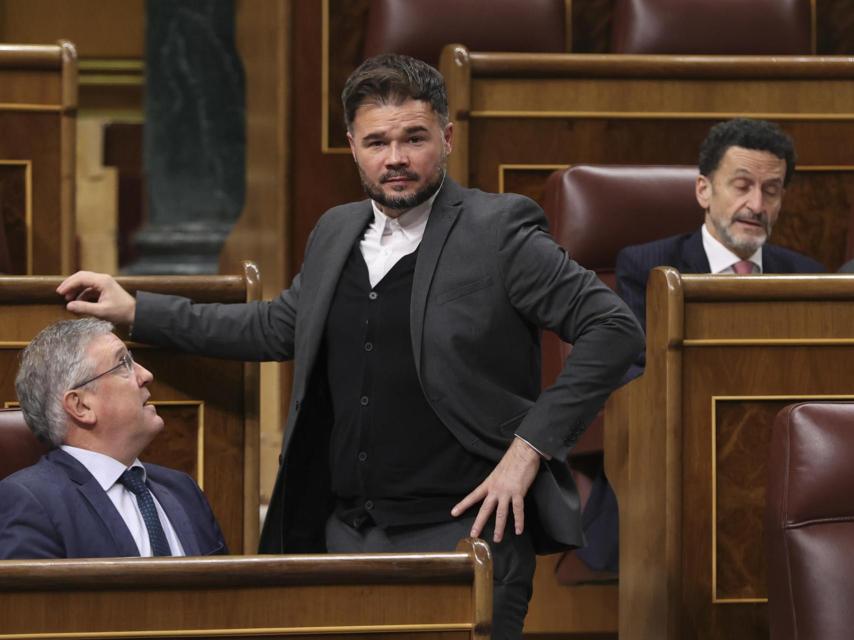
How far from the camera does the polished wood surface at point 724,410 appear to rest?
0.71 m

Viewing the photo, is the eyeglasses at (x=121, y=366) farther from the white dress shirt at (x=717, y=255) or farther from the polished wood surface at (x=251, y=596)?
the white dress shirt at (x=717, y=255)

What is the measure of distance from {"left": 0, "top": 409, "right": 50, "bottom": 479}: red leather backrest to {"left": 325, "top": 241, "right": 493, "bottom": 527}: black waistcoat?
122 mm

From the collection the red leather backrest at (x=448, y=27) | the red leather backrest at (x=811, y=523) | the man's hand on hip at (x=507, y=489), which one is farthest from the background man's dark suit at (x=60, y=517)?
the red leather backrest at (x=448, y=27)

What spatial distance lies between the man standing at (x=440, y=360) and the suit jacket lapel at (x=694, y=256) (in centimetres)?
25

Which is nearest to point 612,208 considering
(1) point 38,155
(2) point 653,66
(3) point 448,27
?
(2) point 653,66

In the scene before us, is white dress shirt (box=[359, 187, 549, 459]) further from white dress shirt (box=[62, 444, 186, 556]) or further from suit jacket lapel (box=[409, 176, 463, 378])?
white dress shirt (box=[62, 444, 186, 556])

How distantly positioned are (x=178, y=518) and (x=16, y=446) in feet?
0.24

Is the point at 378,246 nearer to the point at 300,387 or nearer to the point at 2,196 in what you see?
the point at 300,387

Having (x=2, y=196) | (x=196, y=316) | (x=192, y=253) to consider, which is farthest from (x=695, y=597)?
(x=192, y=253)

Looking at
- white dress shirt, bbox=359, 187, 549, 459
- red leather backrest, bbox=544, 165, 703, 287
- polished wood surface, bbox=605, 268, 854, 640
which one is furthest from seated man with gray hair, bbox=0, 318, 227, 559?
red leather backrest, bbox=544, 165, 703, 287

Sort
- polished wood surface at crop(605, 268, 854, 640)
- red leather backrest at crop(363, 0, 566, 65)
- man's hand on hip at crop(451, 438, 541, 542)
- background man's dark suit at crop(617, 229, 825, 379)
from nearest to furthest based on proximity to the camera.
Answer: man's hand on hip at crop(451, 438, 541, 542) → polished wood surface at crop(605, 268, 854, 640) → background man's dark suit at crop(617, 229, 825, 379) → red leather backrest at crop(363, 0, 566, 65)

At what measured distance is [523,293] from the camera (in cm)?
62

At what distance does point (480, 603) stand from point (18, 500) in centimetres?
19

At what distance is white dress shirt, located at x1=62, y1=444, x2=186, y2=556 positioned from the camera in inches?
24.3
